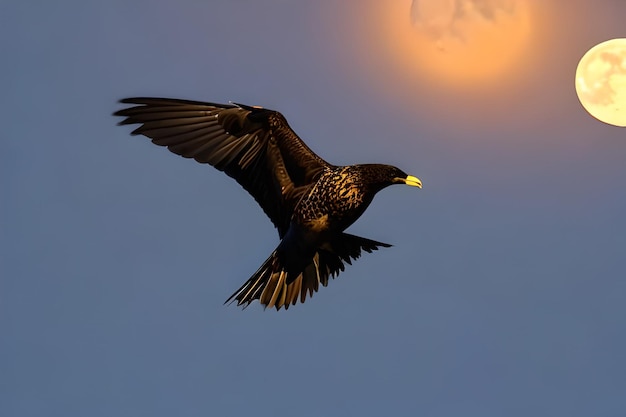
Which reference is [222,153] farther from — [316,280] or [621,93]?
[621,93]

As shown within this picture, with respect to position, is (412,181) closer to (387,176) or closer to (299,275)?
(387,176)

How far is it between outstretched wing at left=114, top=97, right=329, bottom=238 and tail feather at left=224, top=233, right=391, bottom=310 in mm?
449

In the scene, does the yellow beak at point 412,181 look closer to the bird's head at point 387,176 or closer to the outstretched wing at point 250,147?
the bird's head at point 387,176

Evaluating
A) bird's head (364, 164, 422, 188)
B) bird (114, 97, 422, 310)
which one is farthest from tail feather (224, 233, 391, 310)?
bird's head (364, 164, 422, 188)

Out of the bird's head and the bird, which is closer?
the bird's head

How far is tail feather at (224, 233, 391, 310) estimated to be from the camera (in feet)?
51.4

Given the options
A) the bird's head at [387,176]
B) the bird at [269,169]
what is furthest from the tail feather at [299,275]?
the bird's head at [387,176]

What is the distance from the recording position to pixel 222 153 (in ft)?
51.9

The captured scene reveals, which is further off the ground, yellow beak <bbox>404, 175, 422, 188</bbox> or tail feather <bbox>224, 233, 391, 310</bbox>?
yellow beak <bbox>404, 175, 422, 188</bbox>

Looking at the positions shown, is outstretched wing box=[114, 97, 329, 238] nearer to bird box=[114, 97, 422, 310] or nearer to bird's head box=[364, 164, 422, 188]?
bird box=[114, 97, 422, 310]

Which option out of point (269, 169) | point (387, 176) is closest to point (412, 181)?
point (387, 176)

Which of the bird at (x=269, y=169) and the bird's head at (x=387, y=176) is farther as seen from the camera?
the bird at (x=269, y=169)

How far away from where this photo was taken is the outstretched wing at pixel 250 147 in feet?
51.3

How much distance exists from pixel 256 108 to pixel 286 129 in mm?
385
